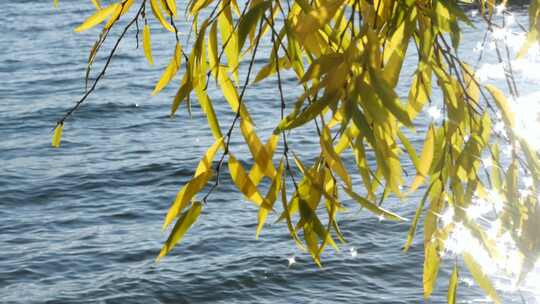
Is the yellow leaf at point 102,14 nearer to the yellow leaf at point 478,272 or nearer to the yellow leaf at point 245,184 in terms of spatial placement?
the yellow leaf at point 245,184

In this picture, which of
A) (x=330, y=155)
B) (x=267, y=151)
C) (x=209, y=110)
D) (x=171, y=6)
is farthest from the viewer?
(x=171, y=6)

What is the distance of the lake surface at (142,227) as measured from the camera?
7547 mm

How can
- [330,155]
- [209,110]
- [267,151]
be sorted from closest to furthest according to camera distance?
[330,155], [267,151], [209,110]

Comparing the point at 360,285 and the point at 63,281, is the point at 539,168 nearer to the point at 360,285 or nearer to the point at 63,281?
the point at 360,285

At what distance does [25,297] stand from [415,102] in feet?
18.2

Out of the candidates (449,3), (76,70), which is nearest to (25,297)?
(449,3)

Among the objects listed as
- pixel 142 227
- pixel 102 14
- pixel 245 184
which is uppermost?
pixel 102 14

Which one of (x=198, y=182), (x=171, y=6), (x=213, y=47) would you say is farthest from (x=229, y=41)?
(x=198, y=182)

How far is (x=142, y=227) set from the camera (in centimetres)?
877

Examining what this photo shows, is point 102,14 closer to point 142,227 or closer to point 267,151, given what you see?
point 267,151

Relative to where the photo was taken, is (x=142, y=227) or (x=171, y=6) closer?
(x=171, y=6)

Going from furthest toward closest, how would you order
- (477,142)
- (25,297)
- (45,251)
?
(45,251), (25,297), (477,142)

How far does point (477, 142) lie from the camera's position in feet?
7.59

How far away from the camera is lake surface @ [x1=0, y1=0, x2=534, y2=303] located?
24.8 ft
